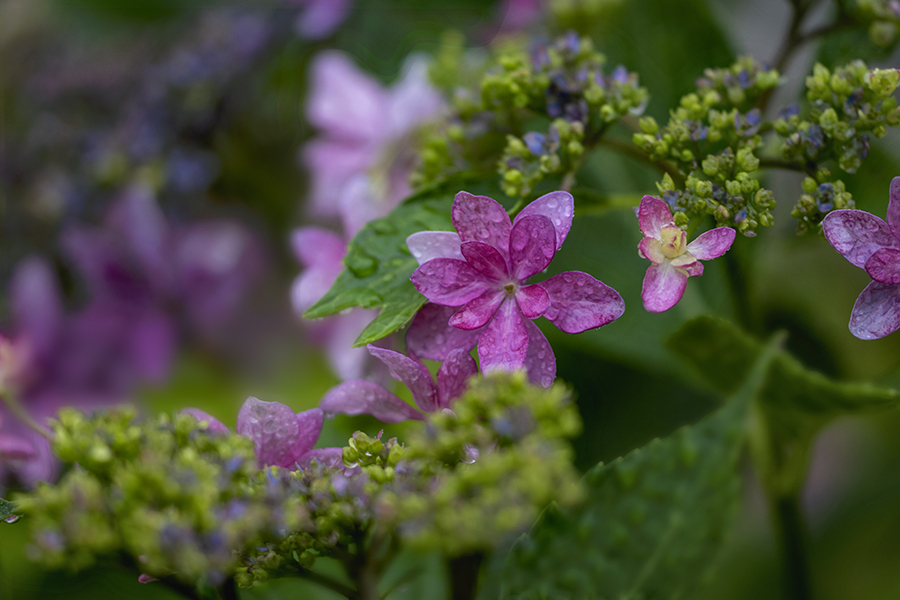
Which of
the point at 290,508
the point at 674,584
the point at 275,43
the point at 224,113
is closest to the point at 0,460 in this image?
the point at 290,508

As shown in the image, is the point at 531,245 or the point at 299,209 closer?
the point at 531,245

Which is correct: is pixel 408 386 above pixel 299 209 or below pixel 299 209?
below

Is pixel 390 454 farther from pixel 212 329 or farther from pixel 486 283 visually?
pixel 212 329

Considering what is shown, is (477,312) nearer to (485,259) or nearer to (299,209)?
(485,259)

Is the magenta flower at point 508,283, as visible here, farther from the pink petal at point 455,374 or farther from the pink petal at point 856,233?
the pink petal at point 856,233

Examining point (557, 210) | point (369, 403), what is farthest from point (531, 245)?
point (369, 403)
